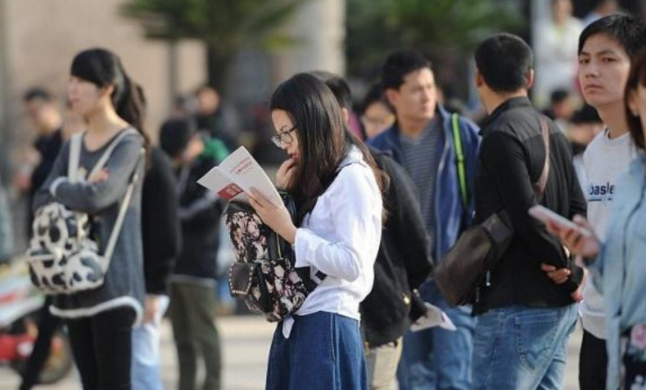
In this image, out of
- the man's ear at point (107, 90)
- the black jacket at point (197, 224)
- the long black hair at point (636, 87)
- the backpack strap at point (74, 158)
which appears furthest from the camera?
the black jacket at point (197, 224)

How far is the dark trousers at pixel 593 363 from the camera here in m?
5.62

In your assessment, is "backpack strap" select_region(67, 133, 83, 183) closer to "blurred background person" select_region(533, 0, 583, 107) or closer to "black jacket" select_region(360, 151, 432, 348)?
"black jacket" select_region(360, 151, 432, 348)

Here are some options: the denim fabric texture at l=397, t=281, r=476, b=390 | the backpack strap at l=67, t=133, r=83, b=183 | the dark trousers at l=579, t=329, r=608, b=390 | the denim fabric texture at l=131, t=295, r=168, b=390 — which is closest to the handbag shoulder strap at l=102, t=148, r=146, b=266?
the backpack strap at l=67, t=133, r=83, b=183

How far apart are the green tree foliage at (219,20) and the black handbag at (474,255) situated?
12455 millimetres

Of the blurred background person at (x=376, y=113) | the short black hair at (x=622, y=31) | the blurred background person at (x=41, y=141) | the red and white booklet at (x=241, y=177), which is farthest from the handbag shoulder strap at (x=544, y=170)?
the blurred background person at (x=41, y=141)

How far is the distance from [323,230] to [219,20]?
1303 centimetres

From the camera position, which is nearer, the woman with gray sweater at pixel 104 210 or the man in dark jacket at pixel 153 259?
the woman with gray sweater at pixel 104 210

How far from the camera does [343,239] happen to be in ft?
19.2

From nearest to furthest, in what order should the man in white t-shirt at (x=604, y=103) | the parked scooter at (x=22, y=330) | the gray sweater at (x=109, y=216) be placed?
1. the man in white t-shirt at (x=604, y=103)
2. the gray sweater at (x=109, y=216)
3. the parked scooter at (x=22, y=330)

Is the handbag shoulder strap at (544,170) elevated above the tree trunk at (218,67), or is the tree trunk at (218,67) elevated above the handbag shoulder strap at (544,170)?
the handbag shoulder strap at (544,170)

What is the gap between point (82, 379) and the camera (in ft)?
25.3

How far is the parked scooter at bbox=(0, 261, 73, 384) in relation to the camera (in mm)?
11289

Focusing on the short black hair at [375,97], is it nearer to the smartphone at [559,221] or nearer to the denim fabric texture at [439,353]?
the denim fabric texture at [439,353]

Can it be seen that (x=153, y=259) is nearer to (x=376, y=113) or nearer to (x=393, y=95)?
(x=393, y=95)
